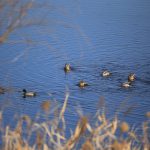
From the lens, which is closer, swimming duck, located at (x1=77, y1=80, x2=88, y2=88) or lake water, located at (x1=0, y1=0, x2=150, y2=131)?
lake water, located at (x1=0, y1=0, x2=150, y2=131)

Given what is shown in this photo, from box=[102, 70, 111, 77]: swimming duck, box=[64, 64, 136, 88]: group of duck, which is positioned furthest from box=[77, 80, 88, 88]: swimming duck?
box=[102, 70, 111, 77]: swimming duck

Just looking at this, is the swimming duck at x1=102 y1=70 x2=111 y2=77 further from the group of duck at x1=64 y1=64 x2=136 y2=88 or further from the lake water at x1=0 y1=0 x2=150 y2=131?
the lake water at x1=0 y1=0 x2=150 y2=131

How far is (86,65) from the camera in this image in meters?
14.8

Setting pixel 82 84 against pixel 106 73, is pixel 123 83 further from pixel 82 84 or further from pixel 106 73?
pixel 82 84

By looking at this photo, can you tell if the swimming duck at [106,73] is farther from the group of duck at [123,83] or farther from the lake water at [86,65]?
the lake water at [86,65]

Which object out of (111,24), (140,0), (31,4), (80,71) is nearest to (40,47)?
(80,71)

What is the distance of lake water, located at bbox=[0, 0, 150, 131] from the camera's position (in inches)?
476

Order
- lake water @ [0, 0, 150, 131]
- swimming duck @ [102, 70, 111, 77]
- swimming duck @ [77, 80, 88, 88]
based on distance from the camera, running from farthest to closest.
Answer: swimming duck @ [102, 70, 111, 77]
swimming duck @ [77, 80, 88, 88]
lake water @ [0, 0, 150, 131]

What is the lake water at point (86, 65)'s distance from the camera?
12086 millimetres

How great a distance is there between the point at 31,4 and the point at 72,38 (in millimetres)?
14314

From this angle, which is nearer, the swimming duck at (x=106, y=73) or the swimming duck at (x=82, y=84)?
the swimming duck at (x=82, y=84)

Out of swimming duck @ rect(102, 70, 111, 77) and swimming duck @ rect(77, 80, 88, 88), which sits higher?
swimming duck @ rect(102, 70, 111, 77)

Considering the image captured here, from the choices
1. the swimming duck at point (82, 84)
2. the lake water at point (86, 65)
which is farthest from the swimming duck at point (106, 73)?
the swimming duck at point (82, 84)

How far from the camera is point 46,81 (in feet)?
45.2
